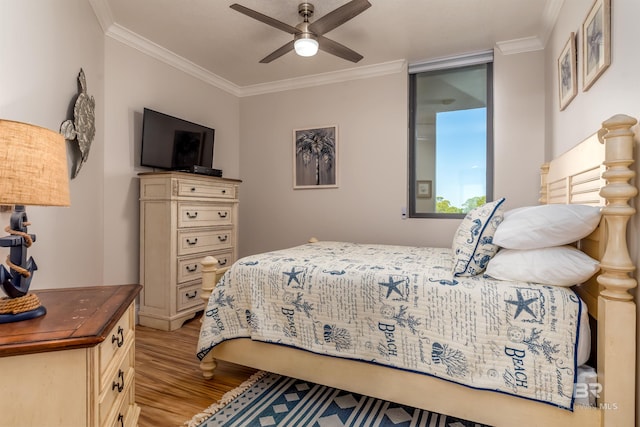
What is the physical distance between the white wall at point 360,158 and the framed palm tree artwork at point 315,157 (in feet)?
0.25

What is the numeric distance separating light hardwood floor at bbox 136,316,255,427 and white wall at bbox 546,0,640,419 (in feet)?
6.30

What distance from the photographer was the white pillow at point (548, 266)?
53.1 inches

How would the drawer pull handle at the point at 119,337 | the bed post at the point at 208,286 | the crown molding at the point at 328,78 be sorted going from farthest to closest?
the crown molding at the point at 328,78, the bed post at the point at 208,286, the drawer pull handle at the point at 119,337

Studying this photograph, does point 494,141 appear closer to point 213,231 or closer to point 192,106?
point 213,231

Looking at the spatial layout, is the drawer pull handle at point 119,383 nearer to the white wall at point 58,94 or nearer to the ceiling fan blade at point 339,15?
the white wall at point 58,94

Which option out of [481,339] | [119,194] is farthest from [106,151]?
[481,339]

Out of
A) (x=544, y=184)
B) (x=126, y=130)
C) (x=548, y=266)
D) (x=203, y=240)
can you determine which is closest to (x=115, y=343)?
(x=548, y=266)

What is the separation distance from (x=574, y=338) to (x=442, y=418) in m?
0.75

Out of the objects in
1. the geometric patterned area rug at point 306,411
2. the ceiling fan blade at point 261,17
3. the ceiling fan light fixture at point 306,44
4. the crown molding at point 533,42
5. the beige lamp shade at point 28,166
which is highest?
the crown molding at point 533,42

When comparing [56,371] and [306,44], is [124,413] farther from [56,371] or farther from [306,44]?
[306,44]

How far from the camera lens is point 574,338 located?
50.7 inches

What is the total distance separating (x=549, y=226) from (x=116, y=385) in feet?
5.98

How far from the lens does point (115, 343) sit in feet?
4.00

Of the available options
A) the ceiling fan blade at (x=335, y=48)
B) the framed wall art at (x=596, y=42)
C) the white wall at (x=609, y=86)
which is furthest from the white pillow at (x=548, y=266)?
the ceiling fan blade at (x=335, y=48)
